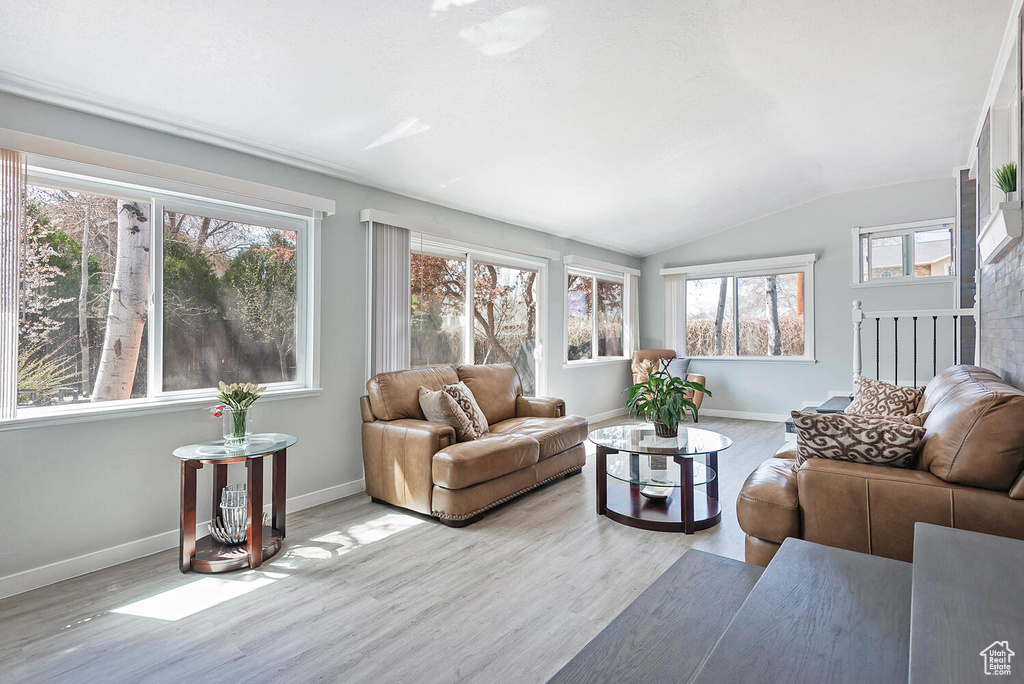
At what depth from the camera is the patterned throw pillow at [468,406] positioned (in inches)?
140

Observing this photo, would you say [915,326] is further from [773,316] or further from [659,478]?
[659,478]

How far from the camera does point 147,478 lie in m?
2.73

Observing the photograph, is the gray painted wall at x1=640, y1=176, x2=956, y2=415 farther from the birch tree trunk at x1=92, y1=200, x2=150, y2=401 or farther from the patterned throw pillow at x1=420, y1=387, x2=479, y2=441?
the birch tree trunk at x1=92, y1=200, x2=150, y2=401

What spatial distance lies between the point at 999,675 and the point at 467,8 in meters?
2.68

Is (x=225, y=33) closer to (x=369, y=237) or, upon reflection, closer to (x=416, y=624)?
(x=369, y=237)

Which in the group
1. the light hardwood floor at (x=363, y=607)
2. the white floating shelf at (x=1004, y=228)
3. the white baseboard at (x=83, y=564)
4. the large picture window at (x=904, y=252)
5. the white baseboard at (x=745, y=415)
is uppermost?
the large picture window at (x=904, y=252)

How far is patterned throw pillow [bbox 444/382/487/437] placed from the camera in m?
3.56

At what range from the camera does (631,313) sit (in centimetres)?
738

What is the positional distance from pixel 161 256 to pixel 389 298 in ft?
4.87

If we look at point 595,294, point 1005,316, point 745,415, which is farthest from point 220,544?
point 745,415

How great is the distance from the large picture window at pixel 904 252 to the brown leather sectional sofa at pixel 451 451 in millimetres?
4509

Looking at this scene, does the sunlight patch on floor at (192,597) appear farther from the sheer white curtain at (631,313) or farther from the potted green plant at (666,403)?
the sheer white curtain at (631,313)

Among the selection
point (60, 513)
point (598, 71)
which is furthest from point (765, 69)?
point (60, 513)

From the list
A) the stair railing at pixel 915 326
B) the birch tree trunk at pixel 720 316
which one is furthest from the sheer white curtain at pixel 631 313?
the stair railing at pixel 915 326
